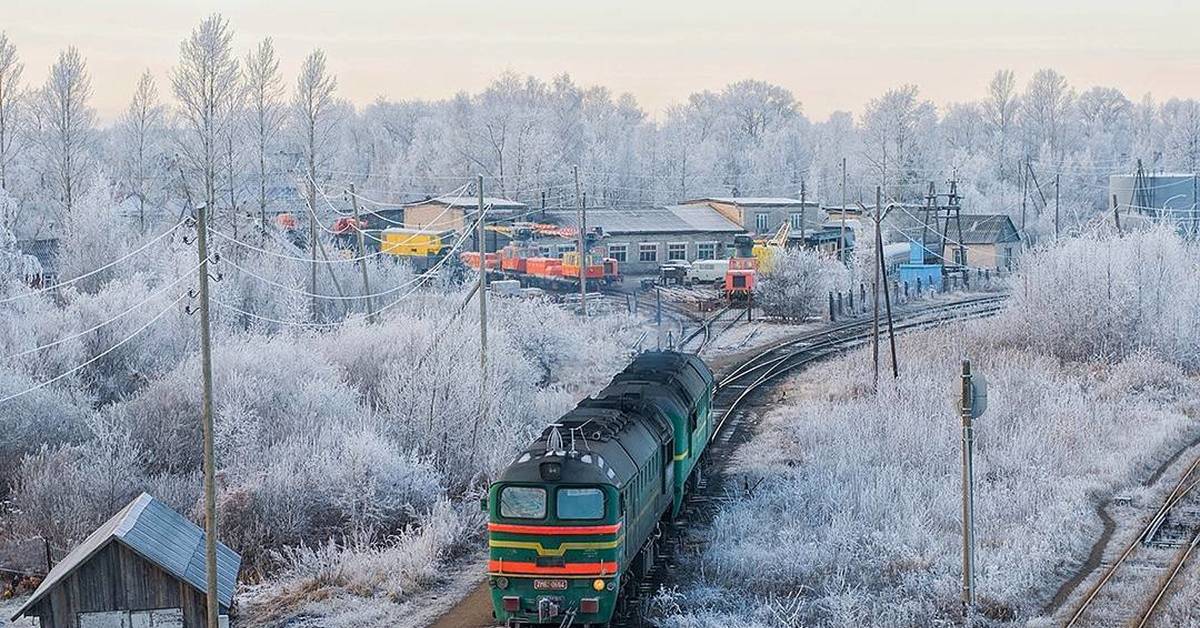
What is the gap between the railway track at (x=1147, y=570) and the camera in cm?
1825

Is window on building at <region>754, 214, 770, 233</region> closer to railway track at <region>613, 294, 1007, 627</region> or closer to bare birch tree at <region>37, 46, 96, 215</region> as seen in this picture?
railway track at <region>613, 294, 1007, 627</region>

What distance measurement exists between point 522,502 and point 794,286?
37371mm

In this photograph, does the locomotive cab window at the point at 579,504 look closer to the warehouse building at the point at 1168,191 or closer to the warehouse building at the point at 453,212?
the warehouse building at the point at 453,212

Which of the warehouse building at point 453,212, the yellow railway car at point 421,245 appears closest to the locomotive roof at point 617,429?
the warehouse building at point 453,212

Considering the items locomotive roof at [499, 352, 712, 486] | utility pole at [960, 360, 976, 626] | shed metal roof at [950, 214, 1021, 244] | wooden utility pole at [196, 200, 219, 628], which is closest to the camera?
wooden utility pole at [196, 200, 219, 628]

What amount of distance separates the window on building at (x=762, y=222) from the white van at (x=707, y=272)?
1152 centimetres

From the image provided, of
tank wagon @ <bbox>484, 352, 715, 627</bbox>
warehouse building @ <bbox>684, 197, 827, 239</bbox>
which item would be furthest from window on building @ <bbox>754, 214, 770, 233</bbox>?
tank wagon @ <bbox>484, 352, 715, 627</bbox>

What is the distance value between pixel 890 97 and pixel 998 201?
1985cm

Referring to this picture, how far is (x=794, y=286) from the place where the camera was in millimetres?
52219

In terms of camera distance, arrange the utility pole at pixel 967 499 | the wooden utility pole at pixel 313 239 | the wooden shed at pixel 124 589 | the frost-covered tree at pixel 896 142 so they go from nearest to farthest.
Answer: the wooden shed at pixel 124 589, the utility pole at pixel 967 499, the wooden utility pole at pixel 313 239, the frost-covered tree at pixel 896 142

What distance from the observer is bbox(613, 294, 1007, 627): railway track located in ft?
67.5

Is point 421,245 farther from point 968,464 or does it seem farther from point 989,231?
point 968,464

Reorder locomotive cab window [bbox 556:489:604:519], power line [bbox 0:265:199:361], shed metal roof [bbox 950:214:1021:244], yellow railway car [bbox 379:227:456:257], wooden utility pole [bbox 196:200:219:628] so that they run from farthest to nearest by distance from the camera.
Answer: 1. shed metal roof [bbox 950:214:1021:244]
2. yellow railway car [bbox 379:227:456:257]
3. power line [bbox 0:265:199:361]
4. locomotive cab window [bbox 556:489:604:519]
5. wooden utility pole [bbox 196:200:219:628]

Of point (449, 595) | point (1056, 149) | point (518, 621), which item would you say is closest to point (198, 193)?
point (449, 595)
